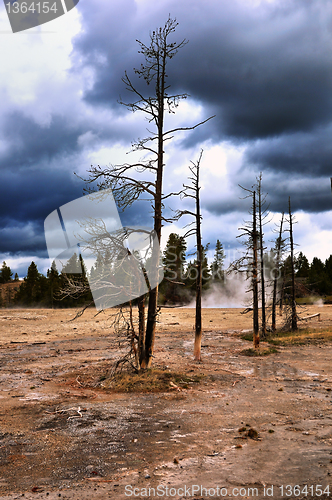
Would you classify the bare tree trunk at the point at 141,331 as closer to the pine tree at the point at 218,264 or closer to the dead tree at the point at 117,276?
the dead tree at the point at 117,276

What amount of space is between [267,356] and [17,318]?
3300 cm

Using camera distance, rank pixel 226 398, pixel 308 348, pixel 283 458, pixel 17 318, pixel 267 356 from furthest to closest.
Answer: pixel 17 318 → pixel 308 348 → pixel 267 356 → pixel 226 398 → pixel 283 458

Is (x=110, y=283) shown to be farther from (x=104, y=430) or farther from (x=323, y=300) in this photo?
(x=323, y=300)

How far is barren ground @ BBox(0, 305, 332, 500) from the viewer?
6305 millimetres

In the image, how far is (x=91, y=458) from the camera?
741cm

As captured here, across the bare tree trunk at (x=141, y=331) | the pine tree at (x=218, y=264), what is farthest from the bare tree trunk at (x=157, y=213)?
the pine tree at (x=218, y=264)

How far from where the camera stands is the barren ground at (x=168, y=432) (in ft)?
20.7

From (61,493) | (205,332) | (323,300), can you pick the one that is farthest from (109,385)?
(323,300)

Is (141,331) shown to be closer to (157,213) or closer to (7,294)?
(157,213)

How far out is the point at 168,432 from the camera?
29.4ft

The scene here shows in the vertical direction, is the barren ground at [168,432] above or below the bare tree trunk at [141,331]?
below

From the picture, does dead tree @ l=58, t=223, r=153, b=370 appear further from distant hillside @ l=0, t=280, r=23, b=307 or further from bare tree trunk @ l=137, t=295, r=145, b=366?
distant hillside @ l=0, t=280, r=23, b=307

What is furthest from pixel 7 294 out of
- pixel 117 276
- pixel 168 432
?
pixel 168 432

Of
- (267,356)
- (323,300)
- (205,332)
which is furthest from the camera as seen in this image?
(323,300)
